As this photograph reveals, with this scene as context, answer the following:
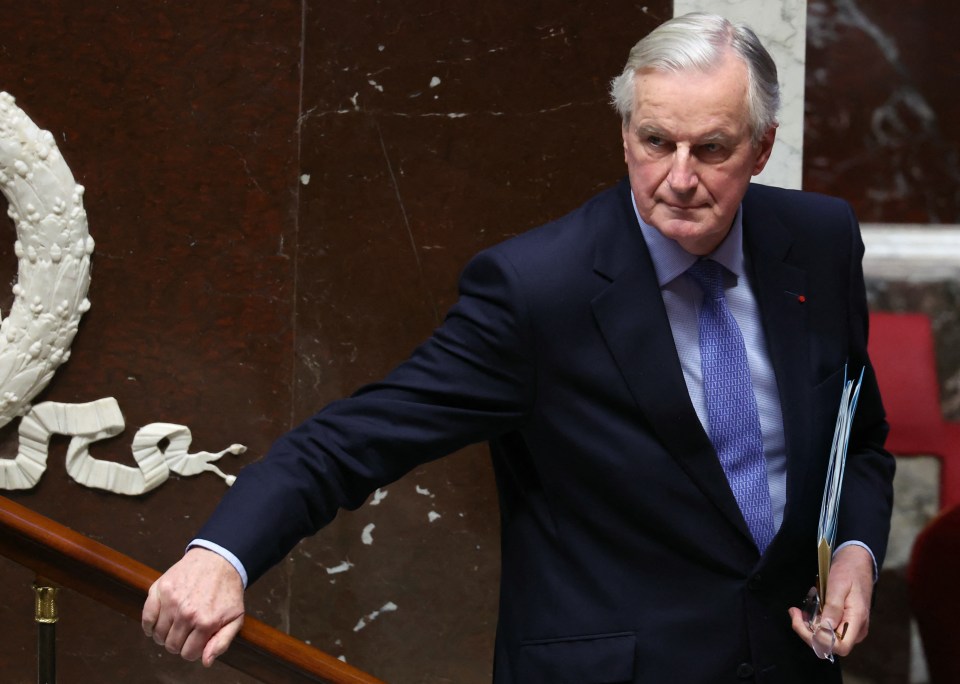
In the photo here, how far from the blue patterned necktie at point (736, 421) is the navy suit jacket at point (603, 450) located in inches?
1.5

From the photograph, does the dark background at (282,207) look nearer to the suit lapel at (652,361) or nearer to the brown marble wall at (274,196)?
the brown marble wall at (274,196)

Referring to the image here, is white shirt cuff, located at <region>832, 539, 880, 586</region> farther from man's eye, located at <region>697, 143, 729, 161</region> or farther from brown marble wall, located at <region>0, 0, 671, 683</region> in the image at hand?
brown marble wall, located at <region>0, 0, 671, 683</region>

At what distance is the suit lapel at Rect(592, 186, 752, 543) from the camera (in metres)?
1.72

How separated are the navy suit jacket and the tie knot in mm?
70

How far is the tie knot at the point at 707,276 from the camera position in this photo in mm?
1806

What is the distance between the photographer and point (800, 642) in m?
1.83

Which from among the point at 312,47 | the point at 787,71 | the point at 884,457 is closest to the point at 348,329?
the point at 312,47

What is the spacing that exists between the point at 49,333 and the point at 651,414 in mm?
1666

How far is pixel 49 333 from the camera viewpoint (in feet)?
9.48

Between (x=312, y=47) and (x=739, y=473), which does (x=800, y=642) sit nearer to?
(x=739, y=473)

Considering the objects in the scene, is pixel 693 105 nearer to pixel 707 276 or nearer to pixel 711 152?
pixel 711 152

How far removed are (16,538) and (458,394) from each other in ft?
2.17

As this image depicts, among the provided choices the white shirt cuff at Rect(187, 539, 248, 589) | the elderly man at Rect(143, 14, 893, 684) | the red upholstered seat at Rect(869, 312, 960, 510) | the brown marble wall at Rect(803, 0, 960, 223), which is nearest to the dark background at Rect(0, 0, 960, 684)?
the brown marble wall at Rect(803, 0, 960, 223)

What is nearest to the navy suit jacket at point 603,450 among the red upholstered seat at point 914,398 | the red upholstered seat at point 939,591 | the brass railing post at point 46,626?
the brass railing post at point 46,626
